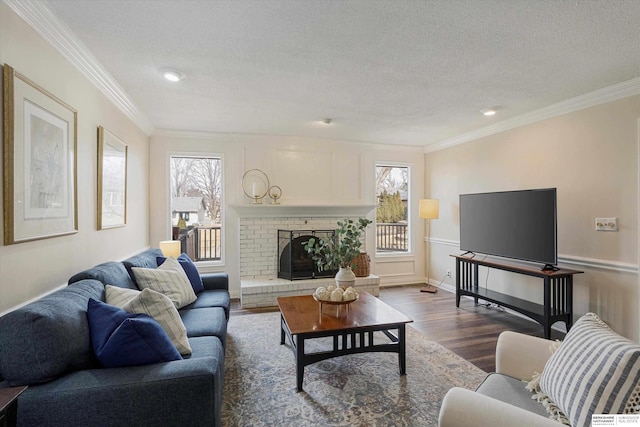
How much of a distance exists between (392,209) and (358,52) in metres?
3.69

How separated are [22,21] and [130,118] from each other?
1913 mm

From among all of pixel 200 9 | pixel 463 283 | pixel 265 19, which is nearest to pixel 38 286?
pixel 200 9

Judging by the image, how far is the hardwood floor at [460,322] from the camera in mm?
2986

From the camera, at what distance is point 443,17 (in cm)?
190

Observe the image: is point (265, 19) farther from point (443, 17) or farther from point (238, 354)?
point (238, 354)

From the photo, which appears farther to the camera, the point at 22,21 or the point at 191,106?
the point at 191,106

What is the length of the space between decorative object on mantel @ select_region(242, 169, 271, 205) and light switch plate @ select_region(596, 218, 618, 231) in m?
4.05

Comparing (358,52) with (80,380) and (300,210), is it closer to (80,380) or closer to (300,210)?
(80,380)

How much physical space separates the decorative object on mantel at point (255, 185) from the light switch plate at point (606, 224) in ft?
13.3

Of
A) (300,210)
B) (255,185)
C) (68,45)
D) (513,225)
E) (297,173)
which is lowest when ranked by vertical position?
(513,225)

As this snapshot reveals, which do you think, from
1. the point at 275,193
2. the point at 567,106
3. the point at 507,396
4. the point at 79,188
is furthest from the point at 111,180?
the point at 567,106

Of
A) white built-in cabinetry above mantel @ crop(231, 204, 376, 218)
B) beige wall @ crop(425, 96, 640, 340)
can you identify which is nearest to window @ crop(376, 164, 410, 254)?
white built-in cabinetry above mantel @ crop(231, 204, 376, 218)

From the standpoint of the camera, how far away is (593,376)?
3.66ft

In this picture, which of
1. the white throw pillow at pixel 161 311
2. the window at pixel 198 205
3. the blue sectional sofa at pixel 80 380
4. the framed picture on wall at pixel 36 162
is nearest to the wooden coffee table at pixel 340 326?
the white throw pillow at pixel 161 311
